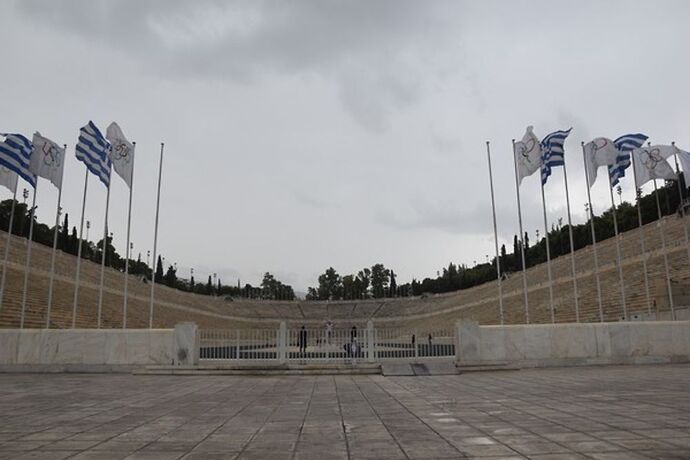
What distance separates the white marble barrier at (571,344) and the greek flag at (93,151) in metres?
14.9

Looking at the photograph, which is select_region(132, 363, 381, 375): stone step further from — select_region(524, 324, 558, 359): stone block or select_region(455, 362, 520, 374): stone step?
select_region(524, 324, 558, 359): stone block

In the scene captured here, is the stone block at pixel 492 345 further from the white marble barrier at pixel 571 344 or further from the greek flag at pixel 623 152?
the greek flag at pixel 623 152

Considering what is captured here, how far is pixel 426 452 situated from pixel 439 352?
13.7 m

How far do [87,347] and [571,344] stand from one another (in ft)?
53.6

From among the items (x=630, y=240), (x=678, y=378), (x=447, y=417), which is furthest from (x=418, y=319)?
(x=447, y=417)

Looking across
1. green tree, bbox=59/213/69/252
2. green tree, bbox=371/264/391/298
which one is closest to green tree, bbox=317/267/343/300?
green tree, bbox=371/264/391/298

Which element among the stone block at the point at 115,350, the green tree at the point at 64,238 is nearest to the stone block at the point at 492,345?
the stone block at the point at 115,350

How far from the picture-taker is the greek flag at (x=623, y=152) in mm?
22109

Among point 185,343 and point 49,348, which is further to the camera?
point 49,348

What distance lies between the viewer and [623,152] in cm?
2244

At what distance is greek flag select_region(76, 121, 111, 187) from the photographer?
66.6 ft

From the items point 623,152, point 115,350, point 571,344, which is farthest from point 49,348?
point 623,152

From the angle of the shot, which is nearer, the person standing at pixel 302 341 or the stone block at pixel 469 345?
the stone block at pixel 469 345

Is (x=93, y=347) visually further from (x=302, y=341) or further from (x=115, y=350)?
(x=302, y=341)
